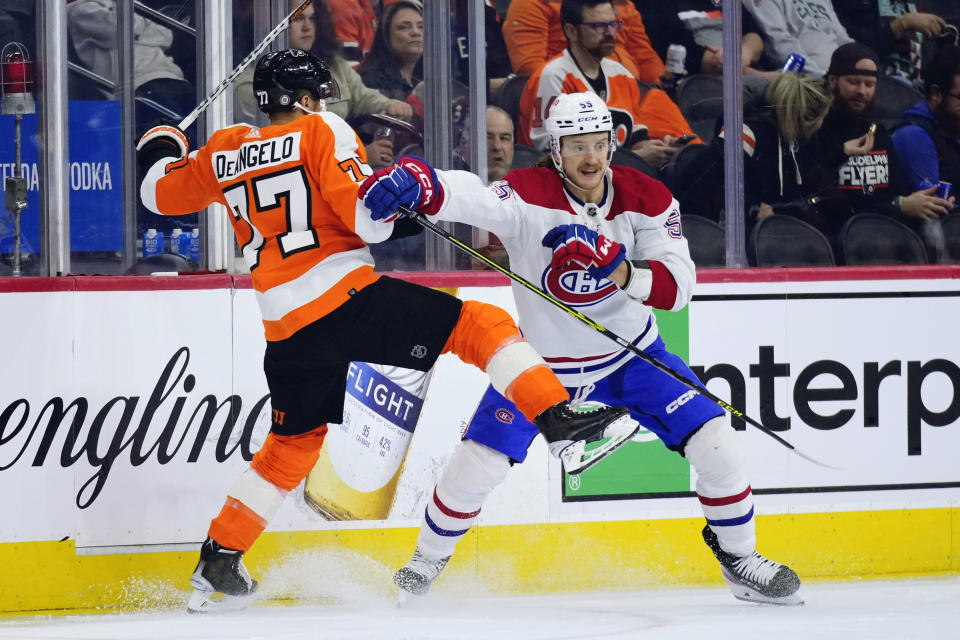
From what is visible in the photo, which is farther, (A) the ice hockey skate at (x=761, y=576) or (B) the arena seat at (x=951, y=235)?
(B) the arena seat at (x=951, y=235)

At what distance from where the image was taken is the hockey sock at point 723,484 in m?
2.94

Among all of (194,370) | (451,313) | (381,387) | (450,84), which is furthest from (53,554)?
(450,84)

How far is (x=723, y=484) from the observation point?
296 cm

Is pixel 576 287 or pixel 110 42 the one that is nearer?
pixel 576 287

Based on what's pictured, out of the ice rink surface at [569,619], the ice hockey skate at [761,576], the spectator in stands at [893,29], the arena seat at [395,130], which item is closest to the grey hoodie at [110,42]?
the arena seat at [395,130]

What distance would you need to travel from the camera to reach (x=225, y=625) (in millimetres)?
2830

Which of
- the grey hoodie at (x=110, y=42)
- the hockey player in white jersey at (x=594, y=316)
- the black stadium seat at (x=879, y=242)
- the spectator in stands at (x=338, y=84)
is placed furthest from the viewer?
the black stadium seat at (x=879, y=242)

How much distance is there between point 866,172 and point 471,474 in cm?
178

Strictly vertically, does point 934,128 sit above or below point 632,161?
above

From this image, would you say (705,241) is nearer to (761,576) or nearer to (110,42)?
(761,576)

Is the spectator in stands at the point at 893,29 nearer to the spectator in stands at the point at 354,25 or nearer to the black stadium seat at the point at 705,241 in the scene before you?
the black stadium seat at the point at 705,241

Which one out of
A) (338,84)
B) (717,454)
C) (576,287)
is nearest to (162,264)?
(338,84)

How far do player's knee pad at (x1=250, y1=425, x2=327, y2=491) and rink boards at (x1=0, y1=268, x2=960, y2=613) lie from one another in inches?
17.0

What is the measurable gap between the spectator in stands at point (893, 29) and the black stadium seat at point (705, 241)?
0.79 m
